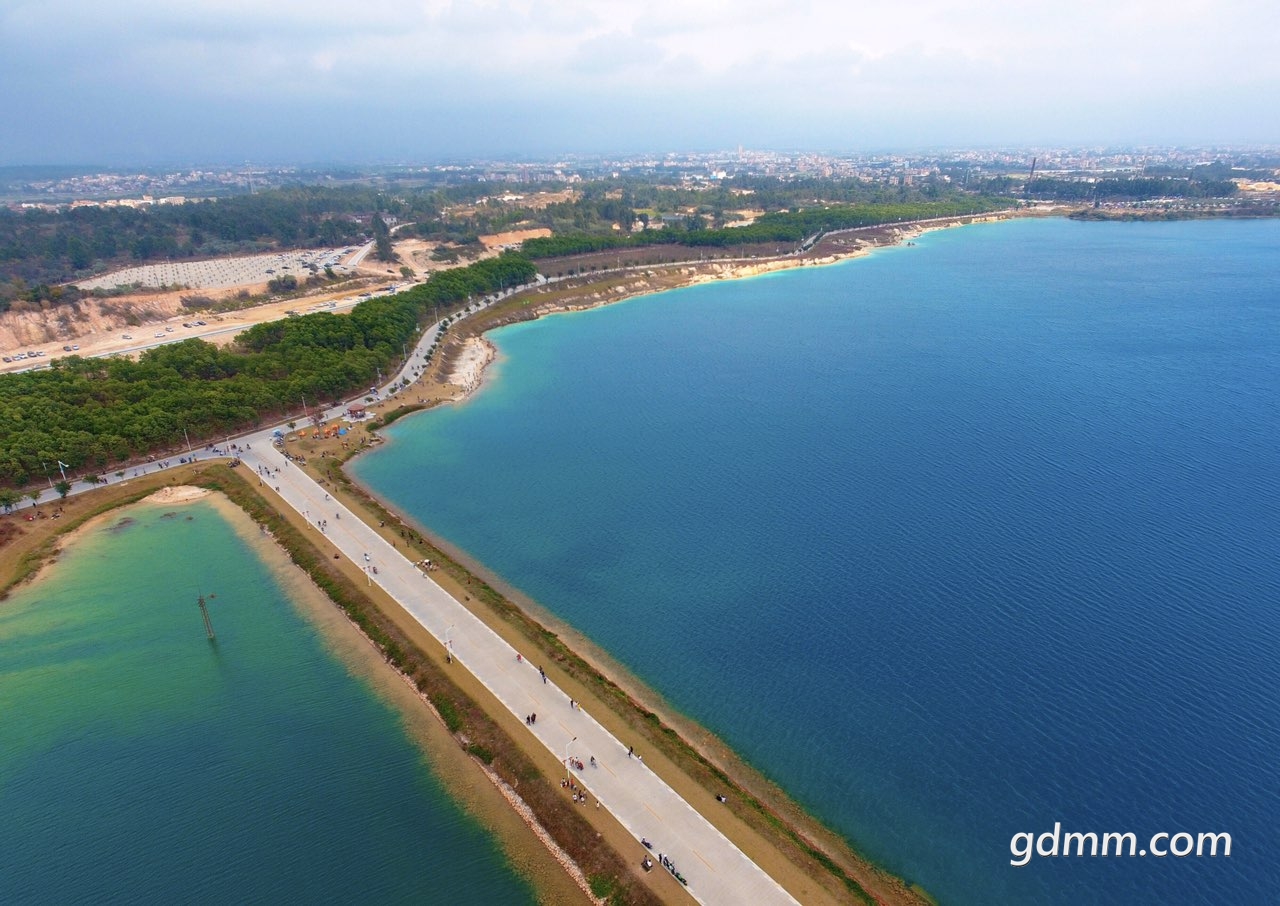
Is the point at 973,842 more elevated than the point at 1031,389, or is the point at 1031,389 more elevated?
the point at 1031,389

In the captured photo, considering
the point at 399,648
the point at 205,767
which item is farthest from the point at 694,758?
the point at 205,767

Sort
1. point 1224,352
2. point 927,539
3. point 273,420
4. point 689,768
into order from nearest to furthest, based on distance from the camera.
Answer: point 689,768 < point 927,539 < point 273,420 < point 1224,352

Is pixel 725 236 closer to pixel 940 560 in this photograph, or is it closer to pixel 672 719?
Answer: pixel 940 560

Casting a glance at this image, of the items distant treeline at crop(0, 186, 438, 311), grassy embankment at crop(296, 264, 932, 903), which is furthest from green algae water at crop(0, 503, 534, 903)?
distant treeline at crop(0, 186, 438, 311)

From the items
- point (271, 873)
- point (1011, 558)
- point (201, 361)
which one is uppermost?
point (201, 361)

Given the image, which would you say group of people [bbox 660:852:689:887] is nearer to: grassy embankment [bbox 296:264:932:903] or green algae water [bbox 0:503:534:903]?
grassy embankment [bbox 296:264:932:903]

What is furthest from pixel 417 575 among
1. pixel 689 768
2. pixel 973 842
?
pixel 973 842

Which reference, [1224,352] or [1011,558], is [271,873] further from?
[1224,352]
